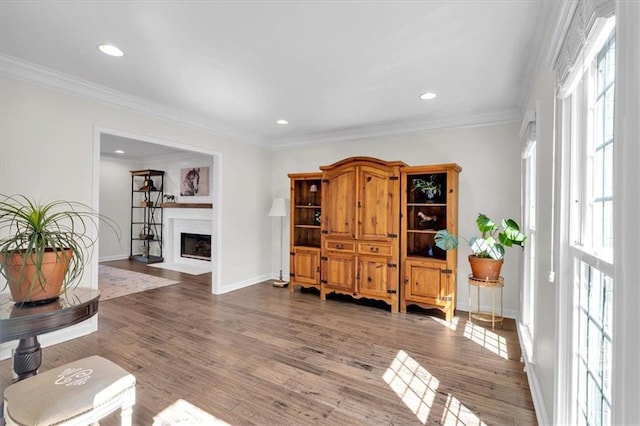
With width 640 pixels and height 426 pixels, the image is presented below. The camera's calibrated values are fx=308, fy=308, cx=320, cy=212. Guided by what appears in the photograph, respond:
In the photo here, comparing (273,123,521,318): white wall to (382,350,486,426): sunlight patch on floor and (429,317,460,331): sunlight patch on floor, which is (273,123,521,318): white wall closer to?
(429,317,460,331): sunlight patch on floor

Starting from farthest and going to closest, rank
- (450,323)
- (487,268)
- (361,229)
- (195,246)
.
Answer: (195,246) → (361,229) → (450,323) → (487,268)

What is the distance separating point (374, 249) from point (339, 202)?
2.67 ft

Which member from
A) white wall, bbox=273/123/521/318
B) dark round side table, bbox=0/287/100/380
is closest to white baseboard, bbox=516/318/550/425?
white wall, bbox=273/123/521/318

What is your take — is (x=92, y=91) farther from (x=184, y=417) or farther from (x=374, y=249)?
(x=374, y=249)

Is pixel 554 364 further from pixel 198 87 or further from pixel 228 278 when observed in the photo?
pixel 228 278

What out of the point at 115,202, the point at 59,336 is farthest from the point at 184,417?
the point at 115,202

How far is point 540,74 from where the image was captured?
2217mm

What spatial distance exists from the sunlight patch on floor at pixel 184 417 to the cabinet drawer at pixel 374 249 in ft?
8.60

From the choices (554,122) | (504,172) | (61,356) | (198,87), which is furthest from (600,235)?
(61,356)

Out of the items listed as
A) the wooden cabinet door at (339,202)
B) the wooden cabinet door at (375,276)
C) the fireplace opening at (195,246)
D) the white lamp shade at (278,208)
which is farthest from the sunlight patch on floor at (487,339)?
the fireplace opening at (195,246)

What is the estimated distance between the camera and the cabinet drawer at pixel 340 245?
13.8 feet

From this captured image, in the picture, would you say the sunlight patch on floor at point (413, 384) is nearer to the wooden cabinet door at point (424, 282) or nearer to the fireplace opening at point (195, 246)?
the wooden cabinet door at point (424, 282)

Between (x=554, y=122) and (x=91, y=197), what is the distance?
399cm

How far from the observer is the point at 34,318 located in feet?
4.53
